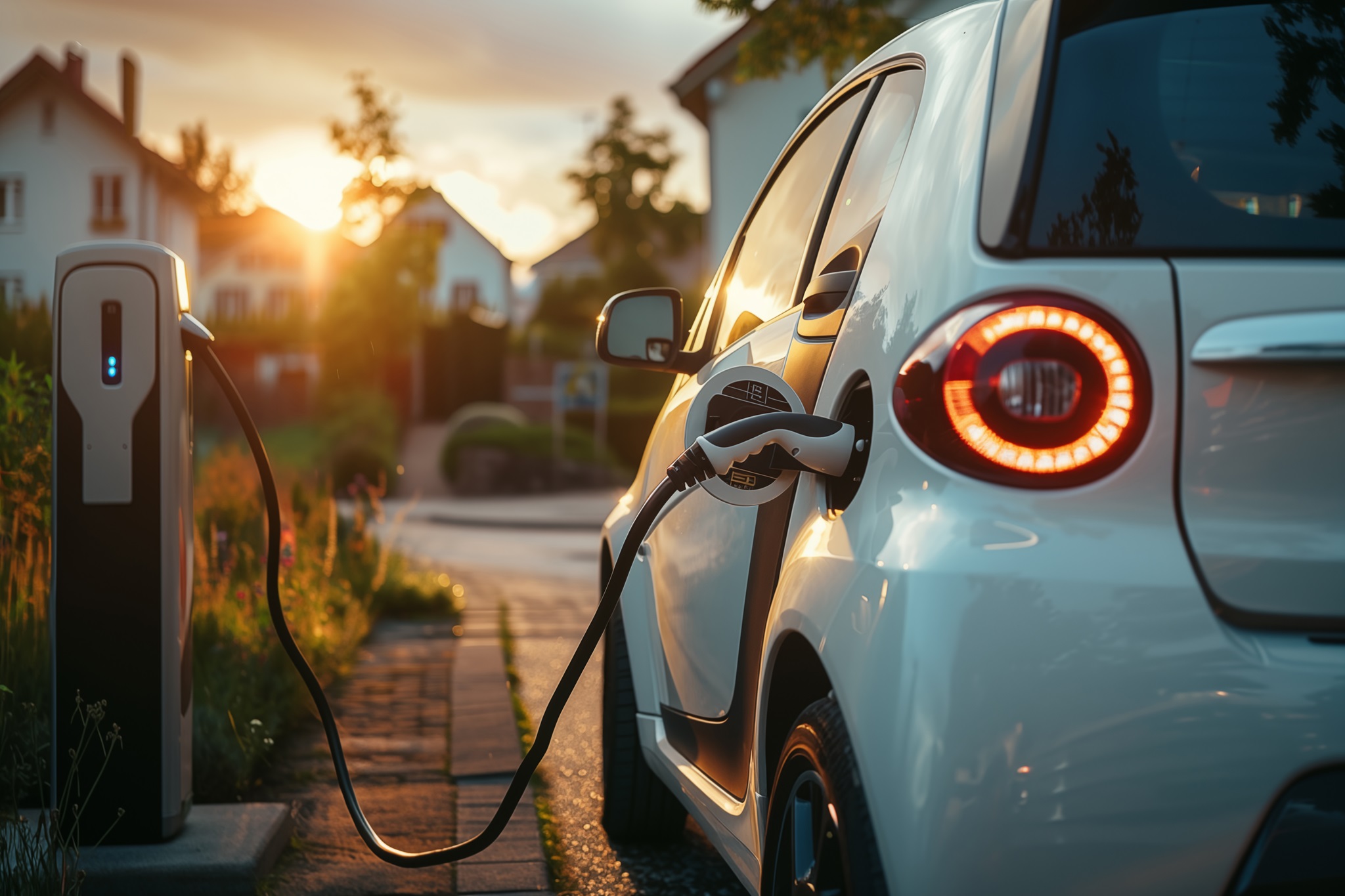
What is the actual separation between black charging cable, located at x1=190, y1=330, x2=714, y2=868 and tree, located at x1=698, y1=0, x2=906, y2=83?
6.64m

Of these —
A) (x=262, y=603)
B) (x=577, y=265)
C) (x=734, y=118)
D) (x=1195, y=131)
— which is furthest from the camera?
(x=577, y=265)

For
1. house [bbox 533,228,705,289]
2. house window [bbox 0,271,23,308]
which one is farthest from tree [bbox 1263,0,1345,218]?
house [bbox 533,228,705,289]

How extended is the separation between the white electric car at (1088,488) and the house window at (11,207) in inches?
184

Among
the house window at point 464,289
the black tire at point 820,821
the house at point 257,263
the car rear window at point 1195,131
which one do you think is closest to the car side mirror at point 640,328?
the black tire at point 820,821

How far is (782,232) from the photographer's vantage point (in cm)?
293

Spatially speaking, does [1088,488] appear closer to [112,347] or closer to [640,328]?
[640,328]

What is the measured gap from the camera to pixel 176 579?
3.19m

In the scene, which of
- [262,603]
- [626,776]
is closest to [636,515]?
[626,776]

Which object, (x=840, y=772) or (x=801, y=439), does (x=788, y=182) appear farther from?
(x=840, y=772)

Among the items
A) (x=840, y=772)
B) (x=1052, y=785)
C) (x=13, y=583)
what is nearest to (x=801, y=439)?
(x=840, y=772)

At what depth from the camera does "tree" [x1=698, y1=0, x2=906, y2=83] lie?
9078 mm

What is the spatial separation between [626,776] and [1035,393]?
7.51 feet

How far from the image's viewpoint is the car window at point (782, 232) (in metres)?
2.68

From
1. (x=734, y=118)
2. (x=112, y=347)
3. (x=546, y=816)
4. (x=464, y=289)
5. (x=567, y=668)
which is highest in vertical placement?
(x=464, y=289)
